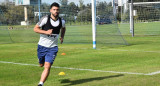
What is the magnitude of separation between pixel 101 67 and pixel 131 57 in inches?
111

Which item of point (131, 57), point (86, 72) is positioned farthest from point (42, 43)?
point (131, 57)

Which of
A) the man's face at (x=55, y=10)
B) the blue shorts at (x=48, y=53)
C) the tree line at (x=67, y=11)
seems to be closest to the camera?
the man's face at (x=55, y=10)

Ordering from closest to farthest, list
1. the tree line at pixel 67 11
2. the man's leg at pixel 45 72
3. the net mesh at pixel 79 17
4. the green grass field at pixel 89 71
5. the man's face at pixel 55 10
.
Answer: the man's leg at pixel 45 72, the man's face at pixel 55 10, the green grass field at pixel 89 71, the tree line at pixel 67 11, the net mesh at pixel 79 17

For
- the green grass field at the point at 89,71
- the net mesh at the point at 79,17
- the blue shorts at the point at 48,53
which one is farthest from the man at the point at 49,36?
the net mesh at the point at 79,17

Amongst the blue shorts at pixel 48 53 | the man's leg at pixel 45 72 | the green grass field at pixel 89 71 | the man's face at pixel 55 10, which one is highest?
the man's face at pixel 55 10

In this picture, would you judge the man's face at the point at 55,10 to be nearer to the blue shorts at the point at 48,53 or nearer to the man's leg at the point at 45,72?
the blue shorts at the point at 48,53

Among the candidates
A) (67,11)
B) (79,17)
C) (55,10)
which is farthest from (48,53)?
(79,17)

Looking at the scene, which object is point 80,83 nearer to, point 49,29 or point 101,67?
point 49,29

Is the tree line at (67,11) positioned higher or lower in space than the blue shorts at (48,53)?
higher

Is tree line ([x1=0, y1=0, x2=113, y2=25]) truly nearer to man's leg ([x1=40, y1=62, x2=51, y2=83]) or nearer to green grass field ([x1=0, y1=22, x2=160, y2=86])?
green grass field ([x1=0, y1=22, x2=160, y2=86])

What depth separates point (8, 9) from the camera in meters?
29.4

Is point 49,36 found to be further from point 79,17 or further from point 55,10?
point 79,17

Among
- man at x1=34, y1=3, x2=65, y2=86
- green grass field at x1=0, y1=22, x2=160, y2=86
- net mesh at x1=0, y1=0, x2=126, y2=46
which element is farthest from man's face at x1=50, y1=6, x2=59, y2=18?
net mesh at x1=0, y1=0, x2=126, y2=46

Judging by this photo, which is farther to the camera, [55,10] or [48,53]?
[48,53]
